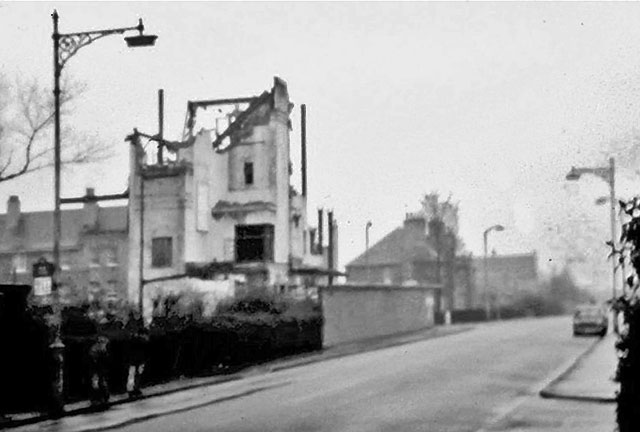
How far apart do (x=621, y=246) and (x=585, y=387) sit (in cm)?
1512

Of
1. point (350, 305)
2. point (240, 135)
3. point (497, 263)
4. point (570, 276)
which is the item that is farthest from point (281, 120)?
point (497, 263)

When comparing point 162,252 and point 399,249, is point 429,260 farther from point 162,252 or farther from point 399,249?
point 162,252

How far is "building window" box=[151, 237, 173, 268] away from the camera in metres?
59.0

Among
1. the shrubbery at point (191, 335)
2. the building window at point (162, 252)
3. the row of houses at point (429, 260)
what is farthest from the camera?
the row of houses at point (429, 260)

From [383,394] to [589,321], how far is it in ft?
111

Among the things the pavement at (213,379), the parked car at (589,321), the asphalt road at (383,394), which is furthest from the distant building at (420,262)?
the asphalt road at (383,394)

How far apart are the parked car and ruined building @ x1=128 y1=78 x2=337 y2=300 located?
1615cm

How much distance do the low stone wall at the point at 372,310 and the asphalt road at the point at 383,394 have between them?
6.11 metres

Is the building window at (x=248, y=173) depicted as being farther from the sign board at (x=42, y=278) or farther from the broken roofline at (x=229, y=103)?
the sign board at (x=42, y=278)

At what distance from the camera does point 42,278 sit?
62.0 ft

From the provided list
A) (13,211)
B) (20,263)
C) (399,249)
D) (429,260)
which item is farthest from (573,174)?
(399,249)

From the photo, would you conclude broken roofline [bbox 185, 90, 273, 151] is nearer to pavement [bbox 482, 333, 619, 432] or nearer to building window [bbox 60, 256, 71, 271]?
building window [bbox 60, 256, 71, 271]

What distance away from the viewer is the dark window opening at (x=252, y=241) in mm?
59969

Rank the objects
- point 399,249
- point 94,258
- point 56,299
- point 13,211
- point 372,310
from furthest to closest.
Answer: point 399,249 < point 13,211 < point 94,258 < point 372,310 < point 56,299
